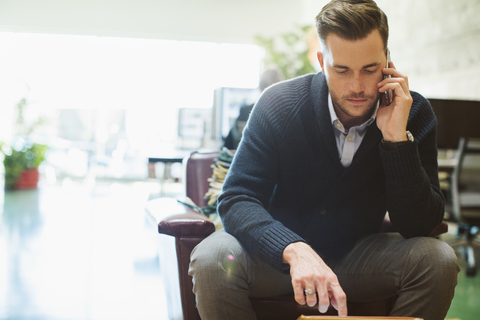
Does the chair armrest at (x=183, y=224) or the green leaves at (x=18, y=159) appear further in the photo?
the green leaves at (x=18, y=159)

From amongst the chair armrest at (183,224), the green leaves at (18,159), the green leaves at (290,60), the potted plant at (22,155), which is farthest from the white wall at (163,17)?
the chair armrest at (183,224)

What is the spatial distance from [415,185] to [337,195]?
0.25 metres

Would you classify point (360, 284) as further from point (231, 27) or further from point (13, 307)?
point (231, 27)

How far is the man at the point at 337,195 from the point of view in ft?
3.54

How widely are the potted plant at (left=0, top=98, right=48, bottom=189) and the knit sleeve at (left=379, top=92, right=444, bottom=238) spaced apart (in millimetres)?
6500

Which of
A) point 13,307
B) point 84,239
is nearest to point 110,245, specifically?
point 84,239

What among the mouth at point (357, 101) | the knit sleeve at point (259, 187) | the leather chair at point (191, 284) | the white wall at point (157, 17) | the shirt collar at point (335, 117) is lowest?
the leather chair at point (191, 284)

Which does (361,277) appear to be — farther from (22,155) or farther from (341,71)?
Result: (22,155)

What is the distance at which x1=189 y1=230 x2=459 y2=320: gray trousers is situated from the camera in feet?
3.52

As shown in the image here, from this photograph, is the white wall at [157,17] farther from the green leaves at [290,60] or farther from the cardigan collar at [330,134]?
the cardigan collar at [330,134]

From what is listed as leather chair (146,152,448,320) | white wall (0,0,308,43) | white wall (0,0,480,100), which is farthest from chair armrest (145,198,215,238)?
white wall (0,0,308,43)

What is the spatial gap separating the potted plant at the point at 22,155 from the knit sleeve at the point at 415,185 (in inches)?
256

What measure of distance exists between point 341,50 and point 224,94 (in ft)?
9.86

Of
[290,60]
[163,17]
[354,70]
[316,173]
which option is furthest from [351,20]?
[163,17]
